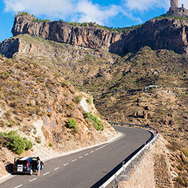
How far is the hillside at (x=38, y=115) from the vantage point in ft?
55.0

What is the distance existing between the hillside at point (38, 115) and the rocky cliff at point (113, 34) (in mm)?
122698

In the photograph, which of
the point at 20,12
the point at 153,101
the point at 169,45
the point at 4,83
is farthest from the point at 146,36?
the point at 4,83

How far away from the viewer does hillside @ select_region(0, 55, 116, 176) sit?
1675 centimetres

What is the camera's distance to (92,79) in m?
116

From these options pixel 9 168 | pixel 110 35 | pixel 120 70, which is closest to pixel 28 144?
pixel 9 168

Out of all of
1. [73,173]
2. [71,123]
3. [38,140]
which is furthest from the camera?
[71,123]

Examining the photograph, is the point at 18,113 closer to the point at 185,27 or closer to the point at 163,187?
the point at 163,187

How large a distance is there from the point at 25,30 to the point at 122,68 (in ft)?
310

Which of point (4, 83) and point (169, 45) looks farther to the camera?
point (169, 45)

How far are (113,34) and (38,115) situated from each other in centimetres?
16584

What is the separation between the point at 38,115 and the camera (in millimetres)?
19641

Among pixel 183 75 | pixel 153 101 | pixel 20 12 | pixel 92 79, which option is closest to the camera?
pixel 153 101

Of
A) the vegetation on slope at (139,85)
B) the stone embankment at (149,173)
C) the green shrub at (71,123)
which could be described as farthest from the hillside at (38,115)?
the stone embankment at (149,173)

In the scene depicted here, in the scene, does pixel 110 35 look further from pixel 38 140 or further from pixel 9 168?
pixel 9 168
